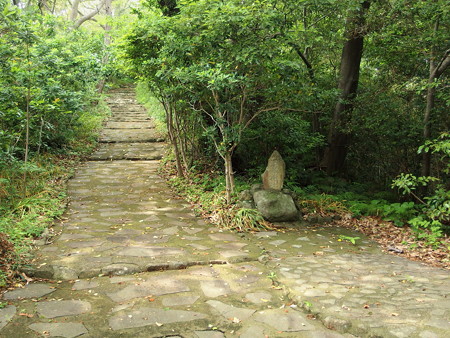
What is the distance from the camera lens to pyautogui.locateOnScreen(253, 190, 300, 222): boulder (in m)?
5.84

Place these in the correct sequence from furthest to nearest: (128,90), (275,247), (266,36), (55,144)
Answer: (128,90) < (55,144) < (266,36) < (275,247)

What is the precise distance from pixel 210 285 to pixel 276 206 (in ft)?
8.31

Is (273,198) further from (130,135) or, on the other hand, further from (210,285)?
(130,135)

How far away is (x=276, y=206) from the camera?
5875mm

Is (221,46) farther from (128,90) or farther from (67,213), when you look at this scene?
(128,90)

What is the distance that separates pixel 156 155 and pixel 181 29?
533 centimetres

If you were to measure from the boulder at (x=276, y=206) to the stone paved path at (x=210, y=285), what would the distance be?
1.05ft

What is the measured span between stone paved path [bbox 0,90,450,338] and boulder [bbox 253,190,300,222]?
32 centimetres

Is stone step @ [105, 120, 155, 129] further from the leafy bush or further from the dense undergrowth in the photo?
the leafy bush

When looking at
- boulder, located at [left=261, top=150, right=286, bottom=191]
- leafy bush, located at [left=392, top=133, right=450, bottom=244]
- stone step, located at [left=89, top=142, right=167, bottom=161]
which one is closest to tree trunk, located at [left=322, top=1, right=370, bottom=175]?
boulder, located at [left=261, top=150, right=286, bottom=191]

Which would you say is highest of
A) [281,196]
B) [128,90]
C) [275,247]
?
[128,90]

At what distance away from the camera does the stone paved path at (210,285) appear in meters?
2.83

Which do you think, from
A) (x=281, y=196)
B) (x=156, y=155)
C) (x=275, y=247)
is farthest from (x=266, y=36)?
(x=156, y=155)

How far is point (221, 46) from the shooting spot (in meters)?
5.56
